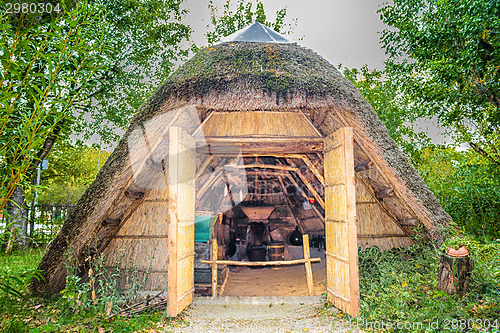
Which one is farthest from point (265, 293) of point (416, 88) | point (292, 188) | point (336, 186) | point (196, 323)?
point (416, 88)

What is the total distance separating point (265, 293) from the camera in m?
4.66

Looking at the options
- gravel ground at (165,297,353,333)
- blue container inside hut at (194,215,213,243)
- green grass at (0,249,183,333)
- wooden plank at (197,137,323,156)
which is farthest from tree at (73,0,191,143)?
gravel ground at (165,297,353,333)

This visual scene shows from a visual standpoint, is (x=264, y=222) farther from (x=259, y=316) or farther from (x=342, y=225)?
(x=342, y=225)

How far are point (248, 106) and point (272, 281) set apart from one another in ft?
11.2

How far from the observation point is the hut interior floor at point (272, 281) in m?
4.68

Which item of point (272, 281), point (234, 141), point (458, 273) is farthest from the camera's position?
point (272, 281)

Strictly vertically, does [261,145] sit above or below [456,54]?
below

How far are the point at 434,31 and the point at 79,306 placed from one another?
6647 millimetres

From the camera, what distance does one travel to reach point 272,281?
545cm

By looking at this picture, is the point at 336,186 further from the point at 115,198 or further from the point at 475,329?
the point at 115,198

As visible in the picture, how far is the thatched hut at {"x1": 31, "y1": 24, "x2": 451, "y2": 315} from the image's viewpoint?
11.3ft

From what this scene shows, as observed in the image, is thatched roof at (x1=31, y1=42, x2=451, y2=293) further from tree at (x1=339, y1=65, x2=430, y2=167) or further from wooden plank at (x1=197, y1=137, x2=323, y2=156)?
tree at (x1=339, y1=65, x2=430, y2=167)

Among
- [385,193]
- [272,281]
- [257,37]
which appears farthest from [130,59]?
[385,193]

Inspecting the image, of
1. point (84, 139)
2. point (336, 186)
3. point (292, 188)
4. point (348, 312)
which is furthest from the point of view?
point (84, 139)
